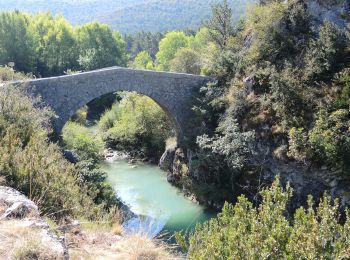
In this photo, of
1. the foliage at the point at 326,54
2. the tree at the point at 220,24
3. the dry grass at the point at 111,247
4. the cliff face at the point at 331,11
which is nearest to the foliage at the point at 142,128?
the tree at the point at 220,24

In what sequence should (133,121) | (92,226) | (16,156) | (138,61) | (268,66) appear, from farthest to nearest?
(138,61) → (133,121) → (268,66) → (16,156) → (92,226)

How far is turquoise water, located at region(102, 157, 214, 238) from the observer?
16.2 meters

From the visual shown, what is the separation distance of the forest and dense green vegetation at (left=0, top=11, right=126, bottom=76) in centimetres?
1721

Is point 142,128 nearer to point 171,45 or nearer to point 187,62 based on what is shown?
point 187,62

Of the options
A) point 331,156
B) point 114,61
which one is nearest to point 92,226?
point 331,156

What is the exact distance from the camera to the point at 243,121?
17.3m

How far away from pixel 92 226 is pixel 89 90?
12553mm

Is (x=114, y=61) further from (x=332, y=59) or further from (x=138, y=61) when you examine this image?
(x=332, y=59)

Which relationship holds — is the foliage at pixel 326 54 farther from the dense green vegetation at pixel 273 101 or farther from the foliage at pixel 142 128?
the foliage at pixel 142 128

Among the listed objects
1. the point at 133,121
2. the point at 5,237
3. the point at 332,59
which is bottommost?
the point at 133,121

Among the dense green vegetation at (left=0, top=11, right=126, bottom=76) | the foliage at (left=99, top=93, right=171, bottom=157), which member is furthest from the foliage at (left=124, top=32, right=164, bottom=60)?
the foliage at (left=99, top=93, right=171, bottom=157)

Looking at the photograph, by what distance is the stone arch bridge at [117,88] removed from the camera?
17.2 meters

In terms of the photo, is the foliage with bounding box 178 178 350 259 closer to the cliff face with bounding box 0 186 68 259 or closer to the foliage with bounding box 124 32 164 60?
the cliff face with bounding box 0 186 68 259

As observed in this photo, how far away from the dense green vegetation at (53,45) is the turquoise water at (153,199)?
16924mm
